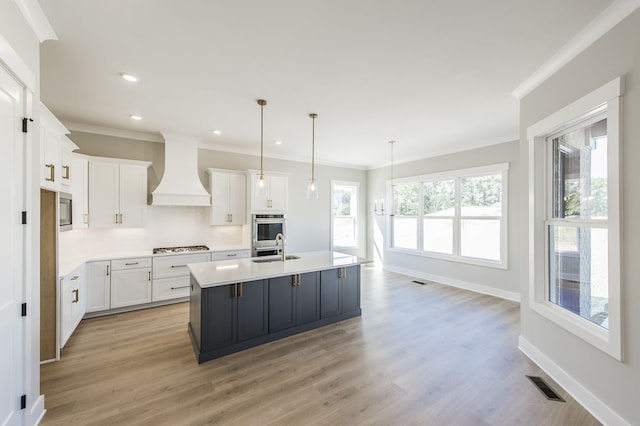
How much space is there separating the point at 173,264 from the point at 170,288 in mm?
388

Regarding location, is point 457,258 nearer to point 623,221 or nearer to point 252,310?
point 623,221

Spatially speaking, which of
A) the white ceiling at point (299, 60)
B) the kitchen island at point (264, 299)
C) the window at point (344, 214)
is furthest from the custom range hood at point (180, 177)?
the window at point (344, 214)

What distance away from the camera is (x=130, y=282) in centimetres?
399

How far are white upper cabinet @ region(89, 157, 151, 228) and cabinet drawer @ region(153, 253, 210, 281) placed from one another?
0.73m

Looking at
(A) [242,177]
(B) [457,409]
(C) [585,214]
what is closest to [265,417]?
(B) [457,409]

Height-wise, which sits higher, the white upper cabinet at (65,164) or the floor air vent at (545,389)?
the white upper cabinet at (65,164)

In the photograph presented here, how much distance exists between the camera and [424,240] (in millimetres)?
6160

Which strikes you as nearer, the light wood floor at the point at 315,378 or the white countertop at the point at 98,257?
the light wood floor at the point at 315,378

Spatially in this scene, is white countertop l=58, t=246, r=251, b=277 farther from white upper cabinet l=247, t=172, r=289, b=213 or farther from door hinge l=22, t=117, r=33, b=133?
door hinge l=22, t=117, r=33, b=133

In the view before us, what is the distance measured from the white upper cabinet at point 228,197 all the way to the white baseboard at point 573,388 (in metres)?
4.60

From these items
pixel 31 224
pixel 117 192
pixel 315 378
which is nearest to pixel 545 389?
pixel 315 378

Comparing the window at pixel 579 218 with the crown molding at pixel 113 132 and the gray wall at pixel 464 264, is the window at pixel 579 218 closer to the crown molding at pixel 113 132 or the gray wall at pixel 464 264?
the gray wall at pixel 464 264

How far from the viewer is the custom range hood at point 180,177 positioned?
4.42 metres

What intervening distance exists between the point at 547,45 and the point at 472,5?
0.95 meters
